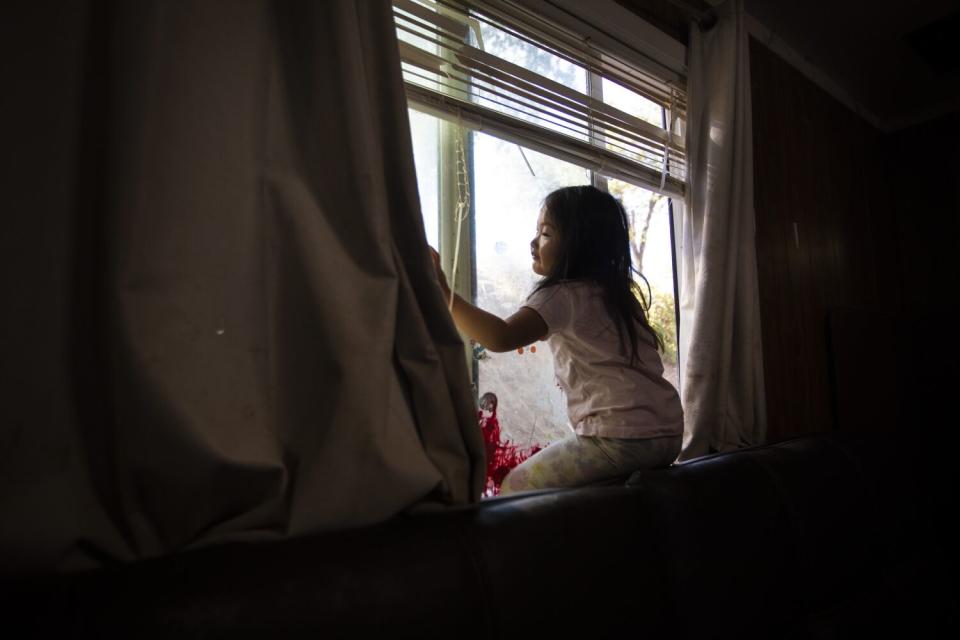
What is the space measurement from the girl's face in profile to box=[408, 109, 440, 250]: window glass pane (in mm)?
231

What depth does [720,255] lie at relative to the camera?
166 cm

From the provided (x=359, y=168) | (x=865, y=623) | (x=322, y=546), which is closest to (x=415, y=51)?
(x=359, y=168)

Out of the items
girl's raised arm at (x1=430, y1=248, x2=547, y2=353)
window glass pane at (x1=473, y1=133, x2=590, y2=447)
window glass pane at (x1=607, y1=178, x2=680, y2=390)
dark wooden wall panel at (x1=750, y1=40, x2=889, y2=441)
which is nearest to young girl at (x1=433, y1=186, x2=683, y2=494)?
girl's raised arm at (x1=430, y1=248, x2=547, y2=353)

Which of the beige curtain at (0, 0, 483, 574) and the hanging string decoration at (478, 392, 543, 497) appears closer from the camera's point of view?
the beige curtain at (0, 0, 483, 574)

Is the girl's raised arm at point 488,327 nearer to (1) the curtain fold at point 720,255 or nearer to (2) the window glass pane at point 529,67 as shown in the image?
(2) the window glass pane at point 529,67

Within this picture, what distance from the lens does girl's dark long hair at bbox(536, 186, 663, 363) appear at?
124 cm

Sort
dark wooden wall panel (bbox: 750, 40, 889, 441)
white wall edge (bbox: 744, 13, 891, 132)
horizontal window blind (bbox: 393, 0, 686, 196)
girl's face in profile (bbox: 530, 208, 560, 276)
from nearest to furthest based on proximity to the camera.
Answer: horizontal window blind (bbox: 393, 0, 686, 196) → girl's face in profile (bbox: 530, 208, 560, 276) → dark wooden wall panel (bbox: 750, 40, 889, 441) → white wall edge (bbox: 744, 13, 891, 132)

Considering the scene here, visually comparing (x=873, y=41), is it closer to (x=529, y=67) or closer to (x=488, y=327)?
(x=529, y=67)

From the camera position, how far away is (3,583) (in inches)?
19.7

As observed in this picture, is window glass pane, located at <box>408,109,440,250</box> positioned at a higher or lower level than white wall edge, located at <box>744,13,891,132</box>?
lower

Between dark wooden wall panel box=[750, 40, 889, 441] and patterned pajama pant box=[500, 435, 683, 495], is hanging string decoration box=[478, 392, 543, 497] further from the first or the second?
dark wooden wall panel box=[750, 40, 889, 441]

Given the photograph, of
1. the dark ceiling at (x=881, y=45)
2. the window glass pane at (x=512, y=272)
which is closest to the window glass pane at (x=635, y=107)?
the window glass pane at (x=512, y=272)

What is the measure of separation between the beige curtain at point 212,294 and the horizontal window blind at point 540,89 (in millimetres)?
341

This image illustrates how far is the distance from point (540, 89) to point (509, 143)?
0.47ft
